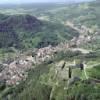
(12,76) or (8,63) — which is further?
(8,63)

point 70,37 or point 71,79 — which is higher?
point 71,79

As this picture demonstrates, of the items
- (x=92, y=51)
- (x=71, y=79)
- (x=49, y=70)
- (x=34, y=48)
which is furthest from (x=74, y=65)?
(x=34, y=48)

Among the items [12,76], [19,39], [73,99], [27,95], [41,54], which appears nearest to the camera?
[73,99]

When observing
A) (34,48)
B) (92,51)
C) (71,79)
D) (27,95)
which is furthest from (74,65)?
(34,48)

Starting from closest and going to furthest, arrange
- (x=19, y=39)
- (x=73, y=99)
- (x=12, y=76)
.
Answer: (x=73, y=99) → (x=12, y=76) → (x=19, y=39)

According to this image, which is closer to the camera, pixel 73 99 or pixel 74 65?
pixel 73 99

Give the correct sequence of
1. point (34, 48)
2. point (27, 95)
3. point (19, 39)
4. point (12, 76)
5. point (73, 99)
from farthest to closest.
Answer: point (19, 39), point (34, 48), point (12, 76), point (27, 95), point (73, 99)

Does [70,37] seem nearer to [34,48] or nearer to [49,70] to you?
[34,48]

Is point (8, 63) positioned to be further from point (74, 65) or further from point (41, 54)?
point (74, 65)

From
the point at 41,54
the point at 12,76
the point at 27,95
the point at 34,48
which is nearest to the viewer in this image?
the point at 27,95
